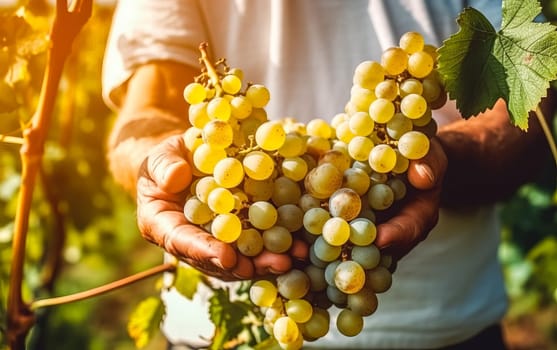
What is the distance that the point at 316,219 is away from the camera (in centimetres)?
86

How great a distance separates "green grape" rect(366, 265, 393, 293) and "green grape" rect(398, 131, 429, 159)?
14 cm

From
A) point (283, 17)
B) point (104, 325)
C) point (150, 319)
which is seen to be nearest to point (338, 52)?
point (283, 17)

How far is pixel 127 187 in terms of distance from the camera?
4.53ft

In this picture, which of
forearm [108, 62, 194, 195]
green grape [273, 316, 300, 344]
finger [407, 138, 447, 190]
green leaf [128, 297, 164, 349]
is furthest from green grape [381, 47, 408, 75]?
green leaf [128, 297, 164, 349]

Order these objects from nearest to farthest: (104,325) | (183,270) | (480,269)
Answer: (183,270)
(480,269)
(104,325)

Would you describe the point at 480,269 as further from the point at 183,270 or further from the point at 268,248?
the point at 268,248

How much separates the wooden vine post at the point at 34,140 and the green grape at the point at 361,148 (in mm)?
390

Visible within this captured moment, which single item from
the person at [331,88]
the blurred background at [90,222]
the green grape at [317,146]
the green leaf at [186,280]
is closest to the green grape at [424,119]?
the green grape at [317,146]

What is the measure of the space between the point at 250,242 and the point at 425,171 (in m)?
0.23

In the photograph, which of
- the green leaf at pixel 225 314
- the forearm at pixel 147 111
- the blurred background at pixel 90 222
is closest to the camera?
the green leaf at pixel 225 314

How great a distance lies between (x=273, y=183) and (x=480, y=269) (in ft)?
2.40

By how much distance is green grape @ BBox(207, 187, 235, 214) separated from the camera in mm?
849

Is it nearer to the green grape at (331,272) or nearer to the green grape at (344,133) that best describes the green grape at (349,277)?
the green grape at (331,272)

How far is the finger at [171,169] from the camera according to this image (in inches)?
35.4
